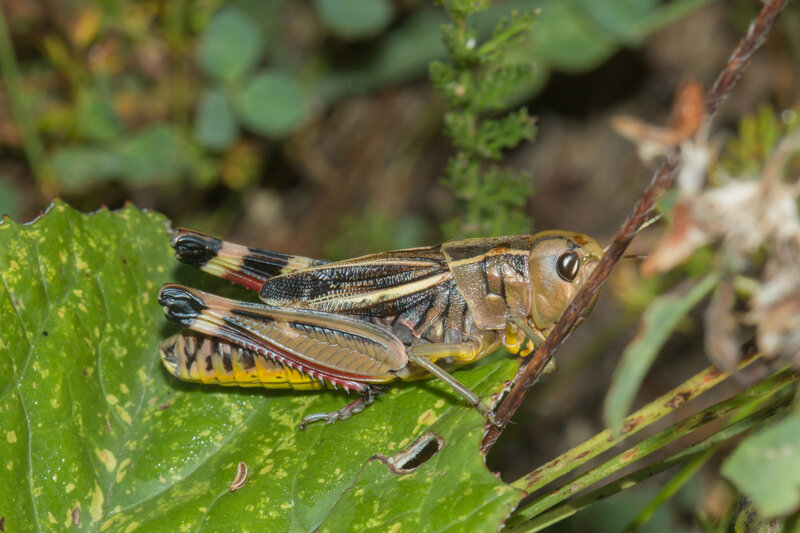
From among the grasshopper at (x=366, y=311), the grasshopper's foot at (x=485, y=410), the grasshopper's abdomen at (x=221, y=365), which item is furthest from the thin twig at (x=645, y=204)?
the grasshopper's abdomen at (x=221, y=365)

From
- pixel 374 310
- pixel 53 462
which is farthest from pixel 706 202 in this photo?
pixel 53 462

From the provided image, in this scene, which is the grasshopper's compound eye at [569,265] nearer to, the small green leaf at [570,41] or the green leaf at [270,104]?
the small green leaf at [570,41]

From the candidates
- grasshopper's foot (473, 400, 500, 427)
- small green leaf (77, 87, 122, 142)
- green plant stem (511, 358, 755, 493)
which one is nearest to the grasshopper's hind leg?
grasshopper's foot (473, 400, 500, 427)

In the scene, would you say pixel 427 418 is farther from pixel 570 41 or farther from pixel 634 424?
pixel 570 41

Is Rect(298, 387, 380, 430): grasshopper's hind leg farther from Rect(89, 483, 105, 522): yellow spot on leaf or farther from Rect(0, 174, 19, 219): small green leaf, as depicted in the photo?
Rect(0, 174, 19, 219): small green leaf

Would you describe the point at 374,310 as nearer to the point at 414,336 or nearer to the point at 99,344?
the point at 414,336

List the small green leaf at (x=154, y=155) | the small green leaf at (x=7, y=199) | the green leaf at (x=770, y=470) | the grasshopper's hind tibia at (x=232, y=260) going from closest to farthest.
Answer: the green leaf at (x=770, y=470), the grasshopper's hind tibia at (x=232, y=260), the small green leaf at (x=7, y=199), the small green leaf at (x=154, y=155)
